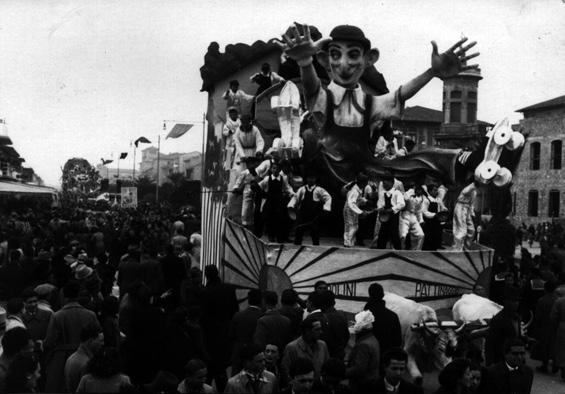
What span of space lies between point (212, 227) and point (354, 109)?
15.8ft

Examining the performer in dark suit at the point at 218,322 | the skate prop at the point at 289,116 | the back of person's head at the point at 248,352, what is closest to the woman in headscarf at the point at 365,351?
the back of person's head at the point at 248,352

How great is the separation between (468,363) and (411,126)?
65176mm

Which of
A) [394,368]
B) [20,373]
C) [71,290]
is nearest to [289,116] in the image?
[71,290]

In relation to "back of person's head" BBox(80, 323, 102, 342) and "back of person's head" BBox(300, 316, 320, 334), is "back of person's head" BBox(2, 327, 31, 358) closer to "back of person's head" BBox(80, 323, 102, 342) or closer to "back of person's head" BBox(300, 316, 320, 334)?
"back of person's head" BBox(80, 323, 102, 342)

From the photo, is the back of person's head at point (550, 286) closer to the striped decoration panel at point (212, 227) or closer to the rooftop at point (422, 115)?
the striped decoration panel at point (212, 227)

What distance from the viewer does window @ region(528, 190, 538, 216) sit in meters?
53.2

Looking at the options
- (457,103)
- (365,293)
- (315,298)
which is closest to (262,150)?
(365,293)

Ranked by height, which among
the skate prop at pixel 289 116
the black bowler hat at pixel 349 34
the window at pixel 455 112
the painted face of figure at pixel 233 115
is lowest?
the skate prop at pixel 289 116

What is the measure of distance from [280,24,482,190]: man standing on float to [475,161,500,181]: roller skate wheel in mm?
747

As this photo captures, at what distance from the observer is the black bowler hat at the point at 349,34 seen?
1498 cm

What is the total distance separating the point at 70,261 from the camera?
13258 millimetres

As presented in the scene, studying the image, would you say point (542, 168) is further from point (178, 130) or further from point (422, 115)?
point (178, 130)

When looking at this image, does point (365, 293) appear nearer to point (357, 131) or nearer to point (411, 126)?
point (357, 131)

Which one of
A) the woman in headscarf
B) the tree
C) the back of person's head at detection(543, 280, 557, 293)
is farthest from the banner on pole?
the woman in headscarf
